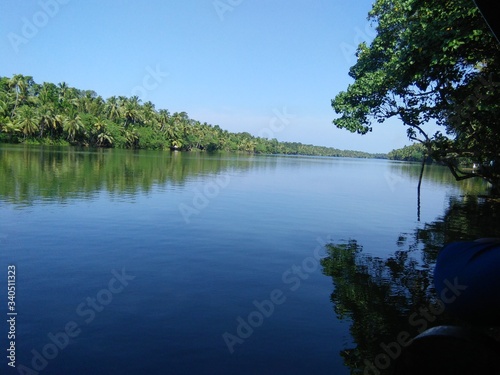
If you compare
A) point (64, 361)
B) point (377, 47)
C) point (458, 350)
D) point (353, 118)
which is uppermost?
point (377, 47)

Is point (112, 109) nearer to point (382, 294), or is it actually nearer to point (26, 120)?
point (26, 120)

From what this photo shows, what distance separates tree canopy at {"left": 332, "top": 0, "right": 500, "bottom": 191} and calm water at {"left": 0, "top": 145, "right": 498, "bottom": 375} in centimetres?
514

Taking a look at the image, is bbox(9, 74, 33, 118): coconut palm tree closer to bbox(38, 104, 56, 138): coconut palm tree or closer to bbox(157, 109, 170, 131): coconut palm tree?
bbox(38, 104, 56, 138): coconut palm tree

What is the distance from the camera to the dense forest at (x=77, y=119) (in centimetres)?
9688

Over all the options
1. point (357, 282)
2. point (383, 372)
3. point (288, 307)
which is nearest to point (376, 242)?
point (357, 282)

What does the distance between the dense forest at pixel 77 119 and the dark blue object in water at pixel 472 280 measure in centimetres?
10812

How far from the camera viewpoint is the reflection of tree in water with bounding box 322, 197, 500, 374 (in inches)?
271

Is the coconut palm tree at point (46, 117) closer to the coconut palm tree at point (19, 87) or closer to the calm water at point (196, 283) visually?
the coconut palm tree at point (19, 87)

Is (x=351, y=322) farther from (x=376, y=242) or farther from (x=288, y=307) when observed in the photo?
(x=376, y=242)

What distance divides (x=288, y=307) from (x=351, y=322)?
4.80 feet

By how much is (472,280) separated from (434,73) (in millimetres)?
13503

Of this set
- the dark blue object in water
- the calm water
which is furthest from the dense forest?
the dark blue object in water

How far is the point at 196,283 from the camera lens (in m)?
9.70

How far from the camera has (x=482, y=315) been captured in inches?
54.0
